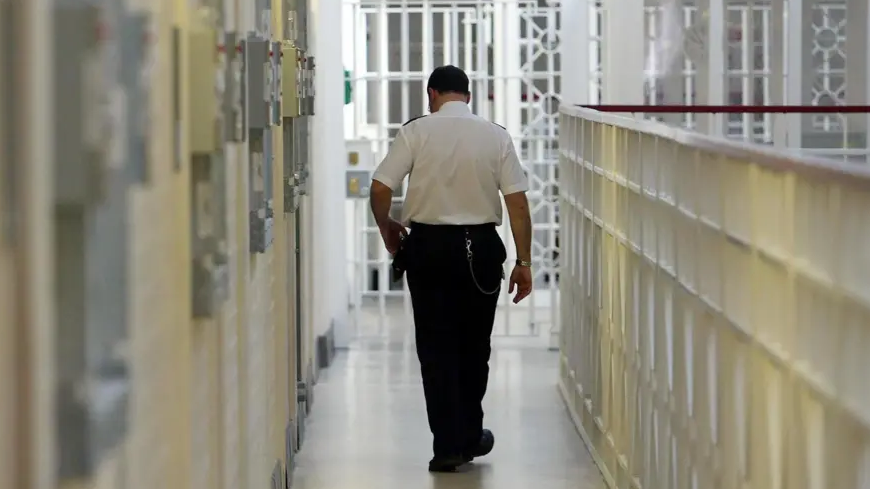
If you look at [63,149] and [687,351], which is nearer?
[63,149]

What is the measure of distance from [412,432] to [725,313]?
3568 mm

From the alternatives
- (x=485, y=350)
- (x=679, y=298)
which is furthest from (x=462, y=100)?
(x=679, y=298)

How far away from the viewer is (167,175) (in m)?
2.70

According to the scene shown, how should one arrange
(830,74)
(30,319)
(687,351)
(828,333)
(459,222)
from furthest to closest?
(830,74) → (459,222) → (687,351) → (828,333) → (30,319)

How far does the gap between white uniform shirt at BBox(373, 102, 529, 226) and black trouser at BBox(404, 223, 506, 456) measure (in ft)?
0.23

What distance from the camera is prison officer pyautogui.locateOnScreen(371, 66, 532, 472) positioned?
5.86 m

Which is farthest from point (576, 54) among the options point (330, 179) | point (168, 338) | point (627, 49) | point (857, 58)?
point (168, 338)

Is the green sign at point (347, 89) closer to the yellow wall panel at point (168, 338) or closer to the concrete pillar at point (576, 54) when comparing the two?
the concrete pillar at point (576, 54)

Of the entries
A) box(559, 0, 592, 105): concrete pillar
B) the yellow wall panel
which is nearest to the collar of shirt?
the yellow wall panel

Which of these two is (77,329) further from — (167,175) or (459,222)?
(459,222)

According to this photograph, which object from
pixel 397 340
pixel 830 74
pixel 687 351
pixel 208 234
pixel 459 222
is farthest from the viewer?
pixel 830 74

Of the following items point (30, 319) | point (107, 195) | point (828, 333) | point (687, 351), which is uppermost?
point (107, 195)

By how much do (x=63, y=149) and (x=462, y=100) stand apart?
443 cm

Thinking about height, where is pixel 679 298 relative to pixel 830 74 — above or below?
below
